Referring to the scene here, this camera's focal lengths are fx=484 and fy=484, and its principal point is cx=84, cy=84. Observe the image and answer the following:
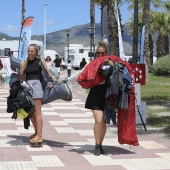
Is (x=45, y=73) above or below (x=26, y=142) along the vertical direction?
above

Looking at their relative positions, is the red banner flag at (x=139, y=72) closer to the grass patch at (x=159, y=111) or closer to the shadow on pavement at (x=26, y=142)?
the grass patch at (x=159, y=111)

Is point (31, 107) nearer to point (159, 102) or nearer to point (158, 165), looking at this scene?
point (158, 165)

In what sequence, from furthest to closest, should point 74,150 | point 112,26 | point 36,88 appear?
1. point 112,26
2. point 36,88
3. point 74,150

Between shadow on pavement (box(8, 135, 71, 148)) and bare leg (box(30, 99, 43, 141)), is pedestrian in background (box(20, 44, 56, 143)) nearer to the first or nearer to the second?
bare leg (box(30, 99, 43, 141))

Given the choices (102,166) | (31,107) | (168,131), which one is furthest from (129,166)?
(168,131)

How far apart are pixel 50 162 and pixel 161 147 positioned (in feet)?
7.13

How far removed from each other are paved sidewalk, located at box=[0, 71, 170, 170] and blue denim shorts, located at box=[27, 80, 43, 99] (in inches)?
34.4

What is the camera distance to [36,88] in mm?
7949

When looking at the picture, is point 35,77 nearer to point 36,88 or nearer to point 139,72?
point 36,88

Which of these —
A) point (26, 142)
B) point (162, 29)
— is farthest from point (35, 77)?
point (162, 29)

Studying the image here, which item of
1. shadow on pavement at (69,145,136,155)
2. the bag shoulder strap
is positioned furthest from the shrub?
the bag shoulder strap

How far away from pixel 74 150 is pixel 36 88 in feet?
3.90

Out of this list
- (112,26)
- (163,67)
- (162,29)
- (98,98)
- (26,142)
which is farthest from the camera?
(162,29)

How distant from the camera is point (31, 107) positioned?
7910 mm
